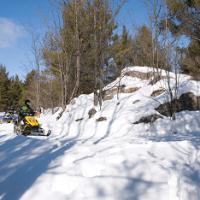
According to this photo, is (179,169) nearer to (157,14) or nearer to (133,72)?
(157,14)

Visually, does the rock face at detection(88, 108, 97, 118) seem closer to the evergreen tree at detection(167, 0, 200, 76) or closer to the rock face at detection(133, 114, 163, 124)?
the rock face at detection(133, 114, 163, 124)

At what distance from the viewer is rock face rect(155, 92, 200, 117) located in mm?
7883

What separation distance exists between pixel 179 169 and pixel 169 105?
6163mm

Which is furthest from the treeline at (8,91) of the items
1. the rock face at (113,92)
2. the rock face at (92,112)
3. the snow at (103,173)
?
the snow at (103,173)

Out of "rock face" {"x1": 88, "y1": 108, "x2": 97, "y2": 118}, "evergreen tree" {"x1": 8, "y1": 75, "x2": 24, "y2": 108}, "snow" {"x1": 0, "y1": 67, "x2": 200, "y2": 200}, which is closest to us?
"snow" {"x1": 0, "y1": 67, "x2": 200, "y2": 200}

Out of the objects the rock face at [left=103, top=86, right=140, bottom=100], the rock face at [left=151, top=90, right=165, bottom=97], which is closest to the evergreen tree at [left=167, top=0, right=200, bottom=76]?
the rock face at [left=151, top=90, right=165, bottom=97]

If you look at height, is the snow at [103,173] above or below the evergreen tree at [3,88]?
below

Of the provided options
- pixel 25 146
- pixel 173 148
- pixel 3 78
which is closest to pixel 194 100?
pixel 173 148

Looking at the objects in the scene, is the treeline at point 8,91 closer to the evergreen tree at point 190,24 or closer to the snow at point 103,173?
the evergreen tree at point 190,24

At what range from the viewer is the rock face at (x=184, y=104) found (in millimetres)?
7883

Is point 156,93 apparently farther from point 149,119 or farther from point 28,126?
point 28,126

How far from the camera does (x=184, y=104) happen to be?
26.3ft

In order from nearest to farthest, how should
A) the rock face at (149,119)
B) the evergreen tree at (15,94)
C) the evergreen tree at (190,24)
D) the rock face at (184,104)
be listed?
the rock face at (149,119) < the rock face at (184,104) < the evergreen tree at (190,24) < the evergreen tree at (15,94)

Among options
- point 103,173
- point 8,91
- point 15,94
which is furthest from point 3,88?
point 103,173
